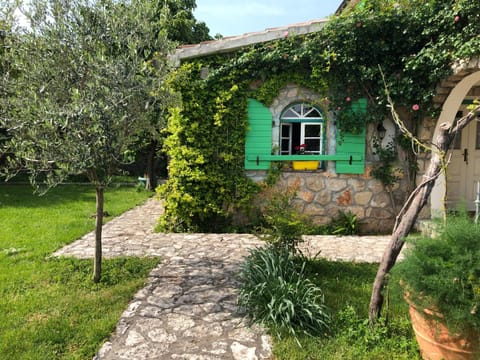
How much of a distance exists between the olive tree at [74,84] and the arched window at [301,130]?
3582mm

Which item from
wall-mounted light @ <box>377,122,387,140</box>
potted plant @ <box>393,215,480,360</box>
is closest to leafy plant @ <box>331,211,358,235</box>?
wall-mounted light @ <box>377,122,387,140</box>

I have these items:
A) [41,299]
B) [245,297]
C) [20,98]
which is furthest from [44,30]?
[245,297]

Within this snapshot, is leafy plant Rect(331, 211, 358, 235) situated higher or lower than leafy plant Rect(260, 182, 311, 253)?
lower

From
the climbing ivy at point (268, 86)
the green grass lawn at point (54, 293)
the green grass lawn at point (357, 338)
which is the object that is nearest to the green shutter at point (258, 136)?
the climbing ivy at point (268, 86)

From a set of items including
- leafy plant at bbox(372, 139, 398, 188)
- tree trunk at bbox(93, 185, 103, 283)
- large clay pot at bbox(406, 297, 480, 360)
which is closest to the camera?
large clay pot at bbox(406, 297, 480, 360)

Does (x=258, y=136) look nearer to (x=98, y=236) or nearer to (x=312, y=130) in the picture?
(x=312, y=130)

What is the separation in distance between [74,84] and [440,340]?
3724 mm

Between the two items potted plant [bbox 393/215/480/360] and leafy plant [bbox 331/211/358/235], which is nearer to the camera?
potted plant [bbox 393/215/480/360]

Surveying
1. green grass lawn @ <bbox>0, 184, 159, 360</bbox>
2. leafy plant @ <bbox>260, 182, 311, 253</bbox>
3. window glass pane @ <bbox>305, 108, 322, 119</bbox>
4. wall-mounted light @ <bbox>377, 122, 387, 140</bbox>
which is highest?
window glass pane @ <bbox>305, 108, 322, 119</bbox>

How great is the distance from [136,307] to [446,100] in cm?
593

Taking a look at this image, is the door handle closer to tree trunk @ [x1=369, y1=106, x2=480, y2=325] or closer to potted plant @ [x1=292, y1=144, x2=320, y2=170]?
potted plant @ [x1=292, y1=144, x2=320, y2=170]

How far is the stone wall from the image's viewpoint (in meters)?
6.40

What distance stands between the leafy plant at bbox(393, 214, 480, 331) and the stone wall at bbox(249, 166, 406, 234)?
3.98 metres

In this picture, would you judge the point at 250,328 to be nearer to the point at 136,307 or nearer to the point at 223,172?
the point at 136,307
